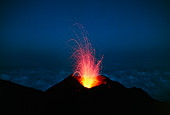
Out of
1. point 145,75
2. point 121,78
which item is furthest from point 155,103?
point 145,75

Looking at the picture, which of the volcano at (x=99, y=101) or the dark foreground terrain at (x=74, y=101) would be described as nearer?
the dark foreground terrain at (x=74, y=101)

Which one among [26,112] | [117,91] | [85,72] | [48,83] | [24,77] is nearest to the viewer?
[26,112]

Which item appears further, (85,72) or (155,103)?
(85,72)

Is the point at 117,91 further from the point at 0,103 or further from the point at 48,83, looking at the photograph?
the point at 48,83

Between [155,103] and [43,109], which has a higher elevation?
[155,103]

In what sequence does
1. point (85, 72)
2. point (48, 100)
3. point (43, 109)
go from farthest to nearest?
point (85, 72)
point (48, 100)
point (43, 109)

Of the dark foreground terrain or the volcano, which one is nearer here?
the dark foreground terrain

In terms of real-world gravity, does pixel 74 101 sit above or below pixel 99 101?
below

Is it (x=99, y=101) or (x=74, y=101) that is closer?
(x=74, y=101)
